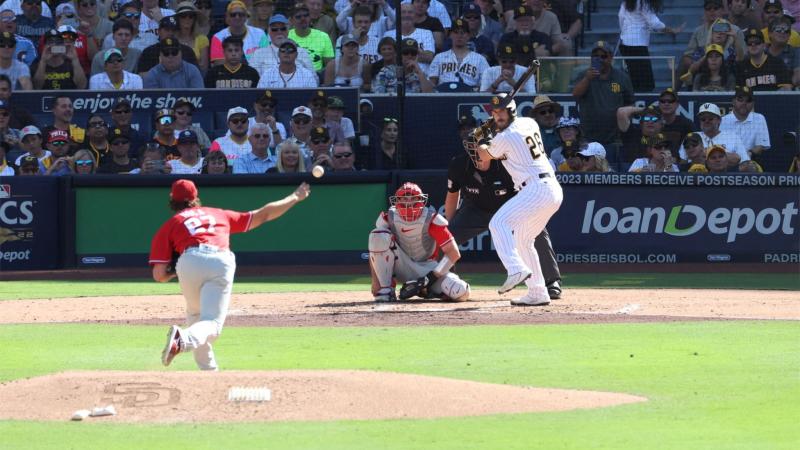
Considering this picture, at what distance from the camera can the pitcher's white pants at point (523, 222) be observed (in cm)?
1215

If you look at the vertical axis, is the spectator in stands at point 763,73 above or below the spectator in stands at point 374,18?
below

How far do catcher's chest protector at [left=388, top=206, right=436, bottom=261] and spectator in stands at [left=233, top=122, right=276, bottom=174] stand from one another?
16.1 feet

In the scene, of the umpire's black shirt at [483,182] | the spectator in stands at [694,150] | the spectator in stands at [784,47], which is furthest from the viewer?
the spectator in stands at [784,47]

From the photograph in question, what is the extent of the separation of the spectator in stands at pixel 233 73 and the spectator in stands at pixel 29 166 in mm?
2637

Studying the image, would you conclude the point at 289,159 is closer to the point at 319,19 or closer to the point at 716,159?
the point at 319,19

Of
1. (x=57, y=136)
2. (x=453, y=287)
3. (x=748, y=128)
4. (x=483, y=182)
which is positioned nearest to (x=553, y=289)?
(x=453, y=287)

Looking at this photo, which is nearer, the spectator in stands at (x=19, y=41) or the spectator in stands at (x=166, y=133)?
the spectator in stands at (x=166, y=133)

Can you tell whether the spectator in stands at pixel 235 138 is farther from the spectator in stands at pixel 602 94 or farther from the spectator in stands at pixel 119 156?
the spectator in stands at pixel 602 94

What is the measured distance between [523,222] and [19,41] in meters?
9.97

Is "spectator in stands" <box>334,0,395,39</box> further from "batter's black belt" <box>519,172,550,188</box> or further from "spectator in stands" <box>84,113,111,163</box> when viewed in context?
"batter's black belt" <box>519,172,550,188</box>

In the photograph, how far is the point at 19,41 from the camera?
Answer: 19.3 metres

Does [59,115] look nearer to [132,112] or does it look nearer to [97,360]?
[132,112]

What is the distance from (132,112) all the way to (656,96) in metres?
7.13

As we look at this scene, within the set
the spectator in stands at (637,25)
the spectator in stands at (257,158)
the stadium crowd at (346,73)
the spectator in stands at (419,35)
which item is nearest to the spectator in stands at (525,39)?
the stadium crowd at (346,73)
